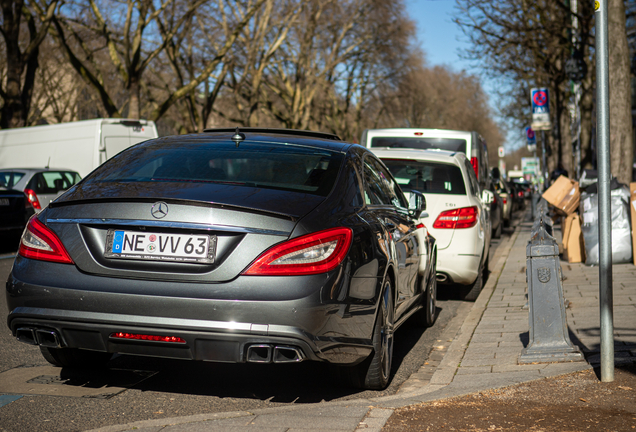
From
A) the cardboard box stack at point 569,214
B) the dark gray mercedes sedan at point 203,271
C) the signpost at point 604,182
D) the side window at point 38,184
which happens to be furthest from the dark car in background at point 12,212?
the signpost at point 604,182

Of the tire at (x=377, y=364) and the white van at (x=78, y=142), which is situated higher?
the white van at (x=78, y=142)

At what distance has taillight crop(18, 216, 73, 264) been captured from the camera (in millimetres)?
4137

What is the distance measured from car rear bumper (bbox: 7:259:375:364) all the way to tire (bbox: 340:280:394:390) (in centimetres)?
56

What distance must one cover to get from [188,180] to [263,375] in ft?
5.12

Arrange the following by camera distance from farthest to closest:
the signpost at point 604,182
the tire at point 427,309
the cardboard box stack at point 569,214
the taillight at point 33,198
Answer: the taillight at point 33,198, the cardboard box stack at point 569,214, the tire at point 427,309, the signpost at point 604,182

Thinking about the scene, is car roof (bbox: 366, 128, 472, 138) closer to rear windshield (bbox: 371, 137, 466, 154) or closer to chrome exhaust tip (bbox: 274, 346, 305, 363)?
rear windshield (bbox: 371, 137, 466, 154)

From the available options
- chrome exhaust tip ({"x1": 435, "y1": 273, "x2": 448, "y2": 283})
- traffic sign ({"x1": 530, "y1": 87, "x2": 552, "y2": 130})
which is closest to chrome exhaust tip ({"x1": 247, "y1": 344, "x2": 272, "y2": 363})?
chrome exhaust tip ({"x1": 435, "y1": 273, "x2": 448, "y2": 283})

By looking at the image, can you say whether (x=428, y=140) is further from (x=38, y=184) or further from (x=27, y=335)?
(x=27, y=335)

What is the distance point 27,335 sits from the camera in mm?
4188

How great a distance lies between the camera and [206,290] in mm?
3910

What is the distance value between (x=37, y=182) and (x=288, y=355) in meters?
13.7

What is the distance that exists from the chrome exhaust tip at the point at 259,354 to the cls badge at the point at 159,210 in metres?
0.81

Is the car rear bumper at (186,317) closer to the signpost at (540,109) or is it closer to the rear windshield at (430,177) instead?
the rear windshield at (430,177)

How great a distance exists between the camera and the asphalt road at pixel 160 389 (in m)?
Answer: 4.23
